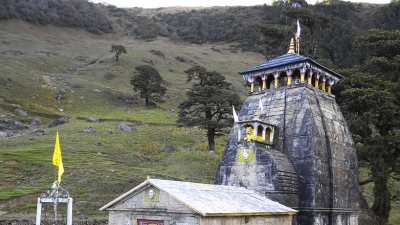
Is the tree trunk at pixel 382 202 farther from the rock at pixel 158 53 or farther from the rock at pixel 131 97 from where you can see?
the rock at pixel 158 53

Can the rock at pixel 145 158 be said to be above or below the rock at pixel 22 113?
below

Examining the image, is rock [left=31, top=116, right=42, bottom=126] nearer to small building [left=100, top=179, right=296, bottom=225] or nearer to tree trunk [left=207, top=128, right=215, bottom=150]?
tree trunk [left=207, top=128, right=215, bottom=150]

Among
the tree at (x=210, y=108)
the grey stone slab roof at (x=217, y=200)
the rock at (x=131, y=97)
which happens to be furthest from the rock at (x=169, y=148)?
the grey stone slab roof at (x=217, y=200)

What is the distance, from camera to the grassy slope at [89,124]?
2912 centimetres

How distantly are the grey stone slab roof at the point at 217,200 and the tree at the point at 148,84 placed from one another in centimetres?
4454

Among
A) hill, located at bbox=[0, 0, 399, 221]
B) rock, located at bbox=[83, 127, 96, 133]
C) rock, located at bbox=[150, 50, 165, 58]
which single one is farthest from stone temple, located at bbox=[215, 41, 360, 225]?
rock, located at bbox=[150, 50, 165, 58]

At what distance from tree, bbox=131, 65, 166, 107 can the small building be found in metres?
45.0

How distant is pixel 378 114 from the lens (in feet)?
78.5

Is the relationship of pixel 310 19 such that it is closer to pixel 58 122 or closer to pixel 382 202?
pixel 382 202

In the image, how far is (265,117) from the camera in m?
19.0

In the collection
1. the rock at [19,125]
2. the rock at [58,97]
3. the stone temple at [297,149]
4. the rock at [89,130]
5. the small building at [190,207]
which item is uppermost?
the rock at [58,97]

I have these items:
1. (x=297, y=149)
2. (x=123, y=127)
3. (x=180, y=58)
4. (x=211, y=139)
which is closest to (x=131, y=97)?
(x=123, y=127)

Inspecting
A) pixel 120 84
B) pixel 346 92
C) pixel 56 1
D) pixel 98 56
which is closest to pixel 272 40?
pixel 346 92

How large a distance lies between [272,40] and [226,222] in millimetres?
30908
